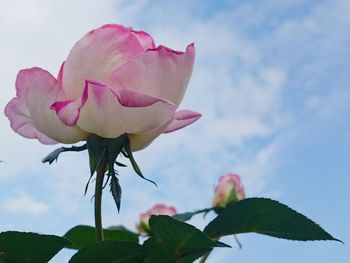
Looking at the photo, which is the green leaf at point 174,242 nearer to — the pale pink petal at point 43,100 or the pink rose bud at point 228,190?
the pale pink petal at point 43,100

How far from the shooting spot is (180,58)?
0.68 m

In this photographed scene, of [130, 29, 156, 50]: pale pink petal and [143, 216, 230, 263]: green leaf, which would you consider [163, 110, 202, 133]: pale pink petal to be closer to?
[130, 29, 156, 50]: pale pink petal

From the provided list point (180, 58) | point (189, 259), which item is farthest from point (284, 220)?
point (180, 58)

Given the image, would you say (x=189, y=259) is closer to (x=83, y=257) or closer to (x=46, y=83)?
(x=83, y=257)

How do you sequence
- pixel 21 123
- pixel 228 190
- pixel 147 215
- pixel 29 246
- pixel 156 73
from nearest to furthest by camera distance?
pixel 29 246 → pixel 156 73 → pixel 21 123 → pixel 228 190 → pixel 147 215

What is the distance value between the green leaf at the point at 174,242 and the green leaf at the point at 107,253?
2 cm

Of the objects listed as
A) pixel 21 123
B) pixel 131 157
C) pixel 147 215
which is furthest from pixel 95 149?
pixel 147 215

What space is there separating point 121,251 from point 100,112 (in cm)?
16

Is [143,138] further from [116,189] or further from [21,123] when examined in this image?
[21,123]

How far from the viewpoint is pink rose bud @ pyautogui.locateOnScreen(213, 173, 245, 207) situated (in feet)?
7.72

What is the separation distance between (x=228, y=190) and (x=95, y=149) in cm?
173

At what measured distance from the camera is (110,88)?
657 mm

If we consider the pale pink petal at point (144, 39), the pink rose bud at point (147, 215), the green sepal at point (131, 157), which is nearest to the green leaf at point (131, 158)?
the green sepal at point (131, 157)

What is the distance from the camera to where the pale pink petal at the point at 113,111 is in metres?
0.65
